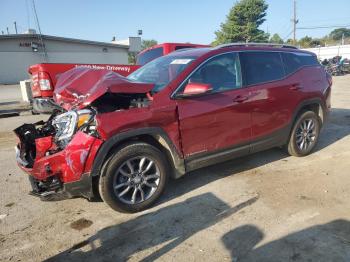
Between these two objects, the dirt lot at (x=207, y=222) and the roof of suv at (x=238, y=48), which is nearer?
the dirt lot at (x=207, y=222)

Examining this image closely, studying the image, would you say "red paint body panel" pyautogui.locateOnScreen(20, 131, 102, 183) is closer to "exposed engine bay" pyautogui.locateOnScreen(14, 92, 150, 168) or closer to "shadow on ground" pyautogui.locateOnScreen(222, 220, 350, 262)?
"exposed engine bay" pyautogui.locateOnScreen(14, 92, 150, 168)

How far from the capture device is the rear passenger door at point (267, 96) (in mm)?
4359

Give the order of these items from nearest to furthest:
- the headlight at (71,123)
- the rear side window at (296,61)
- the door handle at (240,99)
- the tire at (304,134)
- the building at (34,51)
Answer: the headlight at (71,123), the door handle at (240,99), the rear side window at (296,61), the tire at (304,134), the building at (34,51)

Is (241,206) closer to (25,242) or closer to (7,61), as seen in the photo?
(25,242)

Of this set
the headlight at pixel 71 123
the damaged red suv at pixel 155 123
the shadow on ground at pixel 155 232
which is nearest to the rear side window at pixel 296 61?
the damaged red suv at pixel 155 123

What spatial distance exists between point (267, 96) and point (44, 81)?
20.4 ft

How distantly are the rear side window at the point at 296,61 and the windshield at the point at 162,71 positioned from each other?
179cm

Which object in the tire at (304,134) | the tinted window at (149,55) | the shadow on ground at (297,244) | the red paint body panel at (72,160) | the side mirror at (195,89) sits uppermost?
the tinted window at (149,55)

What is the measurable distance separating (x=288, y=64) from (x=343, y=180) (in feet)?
6.36

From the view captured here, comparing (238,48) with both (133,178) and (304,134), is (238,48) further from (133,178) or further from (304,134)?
(133,178)

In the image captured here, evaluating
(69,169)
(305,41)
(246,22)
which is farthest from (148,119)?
(305,41)

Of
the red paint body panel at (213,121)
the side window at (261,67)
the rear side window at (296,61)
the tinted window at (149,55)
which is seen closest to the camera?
the red paint body panel at (213,121)

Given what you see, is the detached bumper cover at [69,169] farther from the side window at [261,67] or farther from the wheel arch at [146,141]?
the side window at [261,67]

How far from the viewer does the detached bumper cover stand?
10.7 feet
